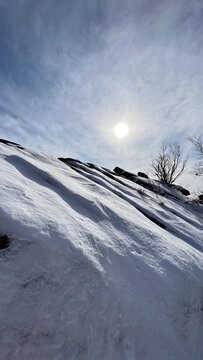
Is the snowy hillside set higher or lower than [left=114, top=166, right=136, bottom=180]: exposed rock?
lower

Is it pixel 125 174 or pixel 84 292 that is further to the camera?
pixel 125 174

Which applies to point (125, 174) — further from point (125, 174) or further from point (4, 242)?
point (4, 242)

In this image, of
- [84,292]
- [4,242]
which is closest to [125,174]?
[84,292]

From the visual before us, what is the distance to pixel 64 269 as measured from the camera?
1309 mm

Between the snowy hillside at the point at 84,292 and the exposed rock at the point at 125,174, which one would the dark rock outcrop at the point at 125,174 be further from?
the snowy hillside at the point at 84,292

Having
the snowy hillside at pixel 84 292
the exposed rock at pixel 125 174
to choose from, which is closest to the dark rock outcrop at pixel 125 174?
the exposed rock at pixel 125 174

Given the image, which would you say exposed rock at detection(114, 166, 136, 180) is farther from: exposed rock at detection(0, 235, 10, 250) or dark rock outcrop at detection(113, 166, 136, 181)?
exposed rock at detection(0, 235, 10, 250)

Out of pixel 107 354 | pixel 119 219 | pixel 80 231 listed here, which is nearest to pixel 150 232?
pixel 119 219

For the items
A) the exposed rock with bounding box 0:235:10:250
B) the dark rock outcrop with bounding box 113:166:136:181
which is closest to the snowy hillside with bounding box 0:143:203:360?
the exposed rock with bounding box 0:235:10:250

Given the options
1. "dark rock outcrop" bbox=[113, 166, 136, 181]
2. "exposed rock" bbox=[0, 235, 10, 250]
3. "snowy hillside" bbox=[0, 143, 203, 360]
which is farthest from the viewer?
"dark rock outcrop" bbox=[113, 166, 136, 181]

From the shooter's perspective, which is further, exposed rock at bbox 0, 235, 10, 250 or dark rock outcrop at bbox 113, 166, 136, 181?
dark rock outcrop at bbox 113, 166, 136, 181

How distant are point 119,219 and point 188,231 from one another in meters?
2.36

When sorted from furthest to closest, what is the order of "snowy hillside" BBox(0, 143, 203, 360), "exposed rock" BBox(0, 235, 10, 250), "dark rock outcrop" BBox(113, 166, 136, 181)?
"dark rock outcrop" BBox(113, 166, 136, 181) < "exposed rock" BBox(0, 235, 10, 250) < "snowy hillside" BBox(0, 143, 203, 360)

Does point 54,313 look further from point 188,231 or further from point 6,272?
point 188,231
